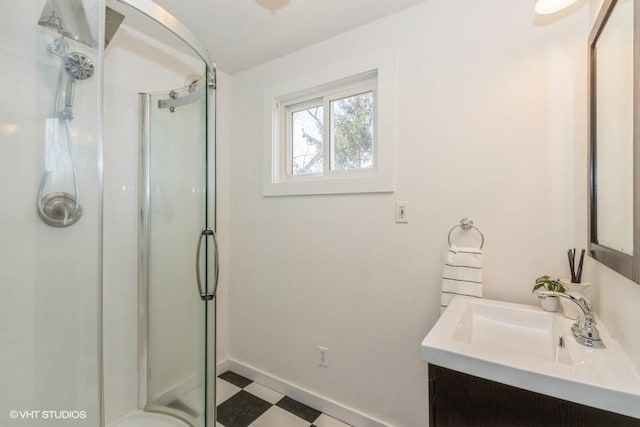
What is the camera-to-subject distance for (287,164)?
6.96 ft

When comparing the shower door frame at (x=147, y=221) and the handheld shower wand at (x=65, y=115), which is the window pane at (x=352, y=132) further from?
the handheld shower wand at (x=65, y=115)

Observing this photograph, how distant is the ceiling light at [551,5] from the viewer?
1.11 m

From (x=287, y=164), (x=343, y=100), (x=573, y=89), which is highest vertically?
(x=343, y=100)

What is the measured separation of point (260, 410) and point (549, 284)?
69.0 inches

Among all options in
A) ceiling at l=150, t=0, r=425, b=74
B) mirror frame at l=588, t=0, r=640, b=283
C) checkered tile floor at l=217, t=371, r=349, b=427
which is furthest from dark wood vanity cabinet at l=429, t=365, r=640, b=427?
ceiling at l=150, t=0, r=425, b=74

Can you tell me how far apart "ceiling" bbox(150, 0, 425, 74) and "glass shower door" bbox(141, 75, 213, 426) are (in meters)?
0.38

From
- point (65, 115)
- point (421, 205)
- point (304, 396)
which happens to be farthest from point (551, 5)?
point (304, 396)

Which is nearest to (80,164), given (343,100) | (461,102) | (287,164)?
(287,164)

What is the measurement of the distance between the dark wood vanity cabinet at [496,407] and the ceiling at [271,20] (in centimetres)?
174

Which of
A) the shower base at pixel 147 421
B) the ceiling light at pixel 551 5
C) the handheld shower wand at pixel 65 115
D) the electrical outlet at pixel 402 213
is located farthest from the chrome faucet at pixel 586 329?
the handheld shower wand at pixel 65 115

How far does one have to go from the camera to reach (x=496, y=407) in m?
0.79

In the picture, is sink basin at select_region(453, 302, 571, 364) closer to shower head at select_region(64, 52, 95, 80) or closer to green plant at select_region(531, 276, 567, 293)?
green plant at select_region(531, 276, 567, 293)

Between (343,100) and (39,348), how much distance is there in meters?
2.07

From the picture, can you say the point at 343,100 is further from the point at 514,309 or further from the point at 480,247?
the point at 514,309
